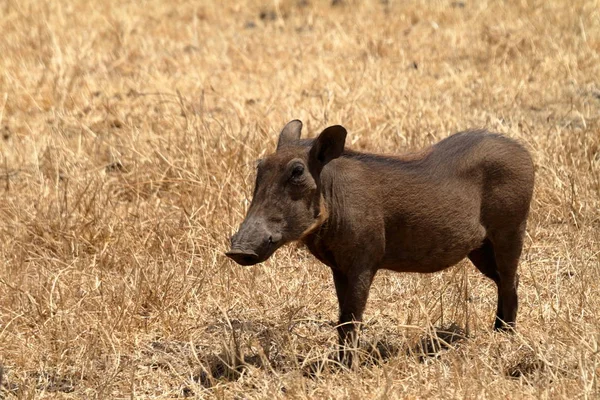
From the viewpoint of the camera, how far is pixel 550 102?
Answer: 26.3 ft

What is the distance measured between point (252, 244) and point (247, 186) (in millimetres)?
2252

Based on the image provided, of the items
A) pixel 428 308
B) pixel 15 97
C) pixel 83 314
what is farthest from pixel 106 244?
pixel 15 97

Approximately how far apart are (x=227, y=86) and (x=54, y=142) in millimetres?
1893

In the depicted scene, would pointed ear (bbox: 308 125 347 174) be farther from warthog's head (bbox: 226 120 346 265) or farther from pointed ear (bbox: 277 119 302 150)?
pointed ear (bbox: 277 119 302 150)

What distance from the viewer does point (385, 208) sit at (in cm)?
459

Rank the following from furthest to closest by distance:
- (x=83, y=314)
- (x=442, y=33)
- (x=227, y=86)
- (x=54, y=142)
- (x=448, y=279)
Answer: (x=442, y=33)
(x=227, y=86)
(x=54, y=142)
(x=448, y=279)
(x=83, y=314)

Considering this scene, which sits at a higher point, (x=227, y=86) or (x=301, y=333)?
(x=227, y=86)

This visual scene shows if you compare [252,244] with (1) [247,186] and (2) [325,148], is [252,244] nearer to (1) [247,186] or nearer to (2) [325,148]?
(2) [325,148]

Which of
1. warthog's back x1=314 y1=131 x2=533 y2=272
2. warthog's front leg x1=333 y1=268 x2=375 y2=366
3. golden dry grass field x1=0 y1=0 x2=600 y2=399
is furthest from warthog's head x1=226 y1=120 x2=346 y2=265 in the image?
golden dry grass field x1=0 y1=0 x2=600 y2=399

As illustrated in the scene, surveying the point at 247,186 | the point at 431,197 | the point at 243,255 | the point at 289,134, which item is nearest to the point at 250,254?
the point at 243,255

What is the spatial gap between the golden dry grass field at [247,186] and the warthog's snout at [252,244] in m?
0.52

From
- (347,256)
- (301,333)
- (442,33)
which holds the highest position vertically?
(442,33)

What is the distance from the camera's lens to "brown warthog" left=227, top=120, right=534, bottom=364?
14.1ft

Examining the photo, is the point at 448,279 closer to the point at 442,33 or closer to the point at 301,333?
the point at 301,333
